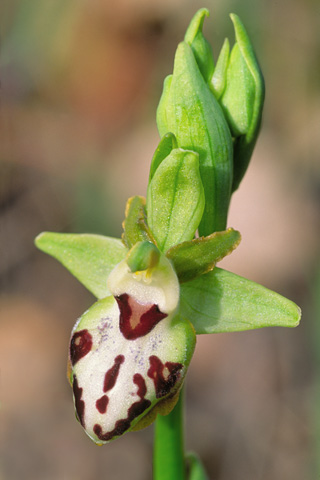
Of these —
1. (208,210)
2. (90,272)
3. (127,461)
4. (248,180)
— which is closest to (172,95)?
(208,210)

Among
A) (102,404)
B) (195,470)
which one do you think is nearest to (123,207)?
(195,470)

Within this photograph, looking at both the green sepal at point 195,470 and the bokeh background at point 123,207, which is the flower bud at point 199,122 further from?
the bokeh background at point 123,207

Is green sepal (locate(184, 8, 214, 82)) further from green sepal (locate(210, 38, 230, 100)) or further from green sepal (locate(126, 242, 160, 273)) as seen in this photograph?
green sepal (locate(126, 242, 160, 273))

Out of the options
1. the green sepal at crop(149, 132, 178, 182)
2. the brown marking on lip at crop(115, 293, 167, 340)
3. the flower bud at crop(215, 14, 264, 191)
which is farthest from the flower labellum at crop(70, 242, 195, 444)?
the flower bud at crop(215, 14, 264, 191)

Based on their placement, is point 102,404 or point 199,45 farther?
point 199,45

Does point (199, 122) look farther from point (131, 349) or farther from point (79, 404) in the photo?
point (79, 404)
